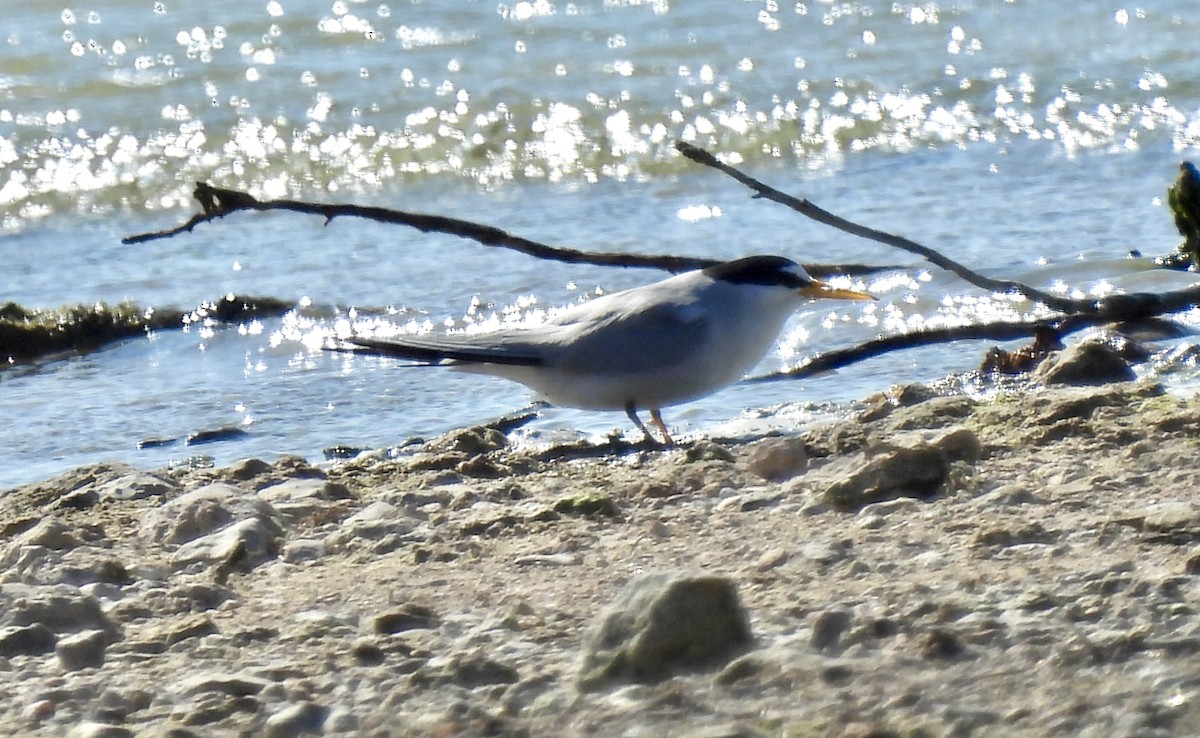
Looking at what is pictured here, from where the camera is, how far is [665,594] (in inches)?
94.3

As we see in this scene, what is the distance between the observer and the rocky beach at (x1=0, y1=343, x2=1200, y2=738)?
7.36ft

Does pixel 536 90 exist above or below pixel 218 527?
above

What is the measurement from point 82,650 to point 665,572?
3.09 feet

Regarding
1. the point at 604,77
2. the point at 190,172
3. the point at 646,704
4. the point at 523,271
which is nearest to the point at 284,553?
the point at 646,704

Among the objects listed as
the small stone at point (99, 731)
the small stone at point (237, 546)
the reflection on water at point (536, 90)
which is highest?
the reflection on water at point (536, 90)

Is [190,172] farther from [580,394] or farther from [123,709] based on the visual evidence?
[123,709]

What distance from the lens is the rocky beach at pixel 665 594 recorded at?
88.3 inches

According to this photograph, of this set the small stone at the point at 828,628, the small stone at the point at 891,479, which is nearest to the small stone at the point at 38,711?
the small stone at the point at 828,628

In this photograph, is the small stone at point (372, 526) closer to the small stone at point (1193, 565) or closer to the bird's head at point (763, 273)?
the small stone at point (1193, 565)

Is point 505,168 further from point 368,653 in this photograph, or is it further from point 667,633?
point 667,633

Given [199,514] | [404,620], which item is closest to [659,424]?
[199,514]

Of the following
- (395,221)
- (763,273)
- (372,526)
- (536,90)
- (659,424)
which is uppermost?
(536,90)

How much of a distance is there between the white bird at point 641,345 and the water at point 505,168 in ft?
0.67

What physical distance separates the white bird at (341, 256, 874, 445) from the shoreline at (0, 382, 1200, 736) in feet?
2.18
